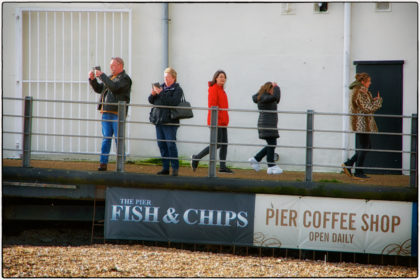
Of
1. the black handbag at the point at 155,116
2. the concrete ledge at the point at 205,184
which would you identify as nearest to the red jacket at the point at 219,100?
the black handbag at the point at 155,116

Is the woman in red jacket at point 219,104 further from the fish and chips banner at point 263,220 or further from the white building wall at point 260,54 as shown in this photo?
the white building wall at point 260,54

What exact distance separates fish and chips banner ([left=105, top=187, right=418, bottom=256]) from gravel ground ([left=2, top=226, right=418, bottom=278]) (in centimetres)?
23

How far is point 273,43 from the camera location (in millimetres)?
10852

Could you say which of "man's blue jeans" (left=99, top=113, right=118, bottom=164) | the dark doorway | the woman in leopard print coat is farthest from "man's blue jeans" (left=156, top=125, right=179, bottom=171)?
the dark doorway

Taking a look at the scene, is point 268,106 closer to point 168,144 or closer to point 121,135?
point 168,144

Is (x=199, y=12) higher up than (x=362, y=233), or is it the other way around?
(x=199, y=12)

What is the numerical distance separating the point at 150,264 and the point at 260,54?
465 centimetres

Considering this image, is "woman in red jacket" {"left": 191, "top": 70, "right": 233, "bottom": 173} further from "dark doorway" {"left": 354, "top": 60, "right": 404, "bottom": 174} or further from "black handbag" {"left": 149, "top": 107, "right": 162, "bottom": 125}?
"dark doorway" {"left": 354, "top": 60, "right": 404, "bottom": 174}

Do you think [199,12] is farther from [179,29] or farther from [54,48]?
[54,48]

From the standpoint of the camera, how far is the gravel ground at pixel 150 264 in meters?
7.38

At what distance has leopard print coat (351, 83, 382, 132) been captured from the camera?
9266 millimetres

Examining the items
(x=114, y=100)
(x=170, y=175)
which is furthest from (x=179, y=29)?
(x=170, y=175)

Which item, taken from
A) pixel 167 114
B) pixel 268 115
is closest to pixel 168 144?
pixel 167 114

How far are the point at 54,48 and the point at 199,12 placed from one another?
2612 millimetres
